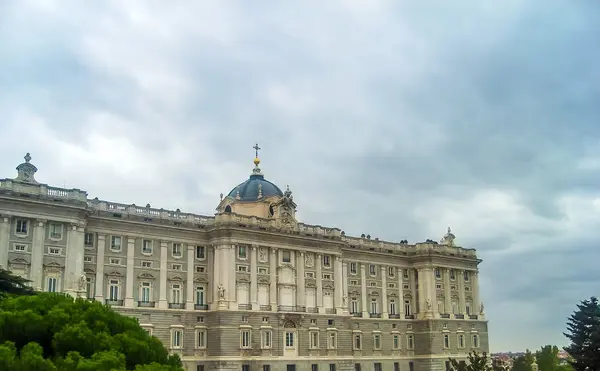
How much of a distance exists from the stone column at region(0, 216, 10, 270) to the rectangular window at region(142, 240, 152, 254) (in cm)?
1274

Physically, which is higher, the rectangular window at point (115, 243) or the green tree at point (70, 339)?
the rectangular window at point (115, 243)

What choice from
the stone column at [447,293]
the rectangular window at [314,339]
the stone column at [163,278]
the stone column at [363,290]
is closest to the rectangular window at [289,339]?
the rectangular window at [314,339]

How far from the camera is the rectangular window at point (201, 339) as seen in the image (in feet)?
211

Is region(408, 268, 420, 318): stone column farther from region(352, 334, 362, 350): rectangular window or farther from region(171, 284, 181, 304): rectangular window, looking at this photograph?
region(171, 284, 181, 304): rectangular window

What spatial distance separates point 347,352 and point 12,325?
4987 centimetres

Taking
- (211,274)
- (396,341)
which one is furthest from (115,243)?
(396,341)

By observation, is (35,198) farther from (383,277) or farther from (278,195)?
(383,277)

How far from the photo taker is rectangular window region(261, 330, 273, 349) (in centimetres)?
6656

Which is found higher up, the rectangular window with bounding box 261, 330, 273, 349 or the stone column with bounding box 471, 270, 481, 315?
the stone column with bounding box 471, 270, 481, 315

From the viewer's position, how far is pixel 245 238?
6769 cm

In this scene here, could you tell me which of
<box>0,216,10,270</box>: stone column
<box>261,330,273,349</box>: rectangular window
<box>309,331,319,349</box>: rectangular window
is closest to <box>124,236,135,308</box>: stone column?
<box>0,216,10,270</box>: stone column

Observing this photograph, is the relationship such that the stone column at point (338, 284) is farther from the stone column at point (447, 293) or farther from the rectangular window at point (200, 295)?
the stone column at point (447, 293)

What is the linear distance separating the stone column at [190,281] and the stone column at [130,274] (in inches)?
222

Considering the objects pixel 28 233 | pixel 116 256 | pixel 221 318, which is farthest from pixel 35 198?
pixel 221 318
